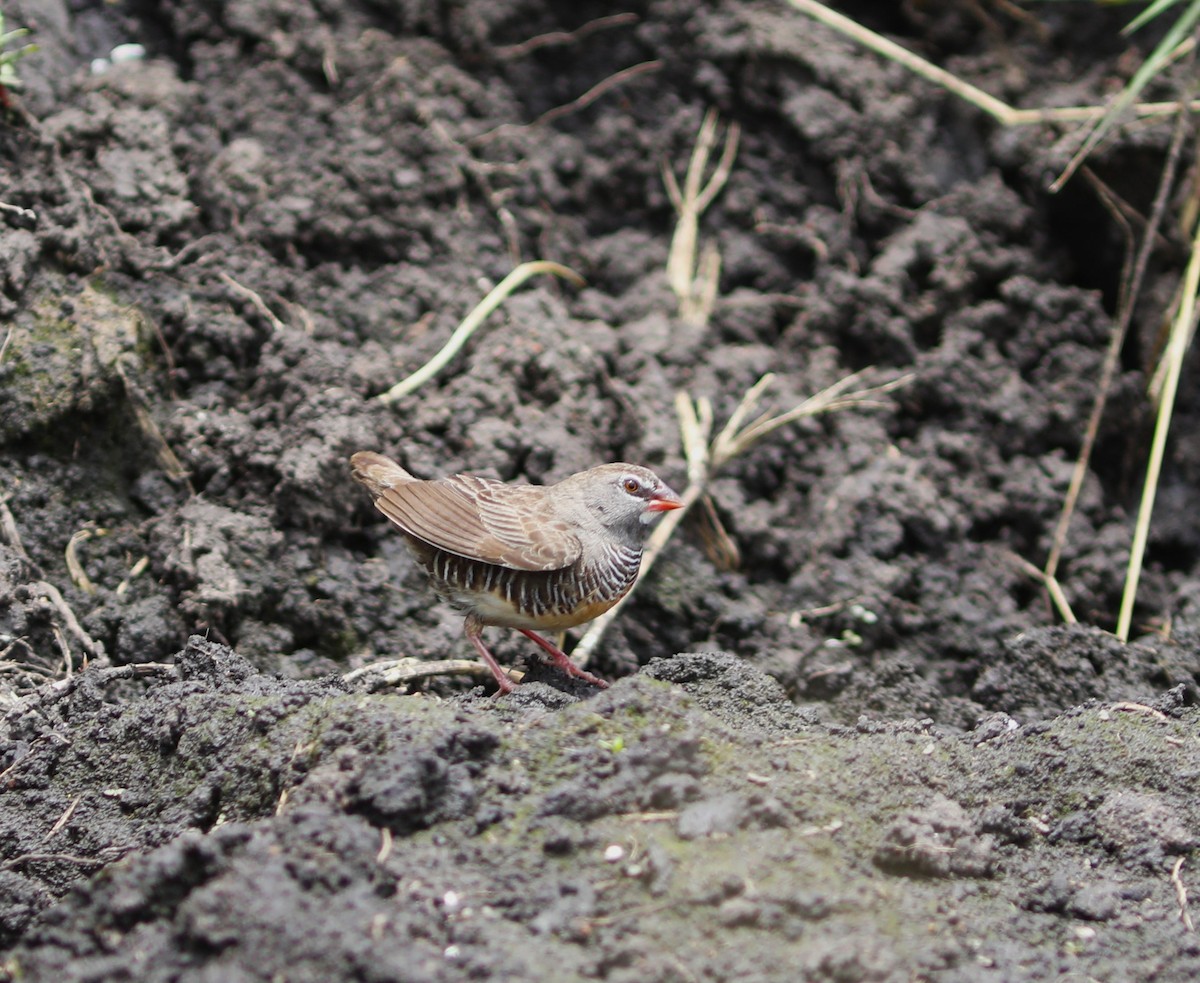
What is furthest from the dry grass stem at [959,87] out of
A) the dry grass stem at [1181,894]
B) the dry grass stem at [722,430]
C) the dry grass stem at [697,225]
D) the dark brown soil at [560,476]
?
the dry grass stem at [1181,894]

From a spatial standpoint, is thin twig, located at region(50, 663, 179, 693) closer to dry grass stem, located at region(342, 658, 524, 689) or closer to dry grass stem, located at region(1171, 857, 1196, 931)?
dry grass stem, located at region(342, 658, 524, 689)

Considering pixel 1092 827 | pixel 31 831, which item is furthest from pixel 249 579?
pixel 1092 827

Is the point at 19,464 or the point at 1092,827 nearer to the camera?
the point at 1092,827

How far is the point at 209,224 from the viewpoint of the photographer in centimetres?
603

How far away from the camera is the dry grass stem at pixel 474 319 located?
18.9 feet

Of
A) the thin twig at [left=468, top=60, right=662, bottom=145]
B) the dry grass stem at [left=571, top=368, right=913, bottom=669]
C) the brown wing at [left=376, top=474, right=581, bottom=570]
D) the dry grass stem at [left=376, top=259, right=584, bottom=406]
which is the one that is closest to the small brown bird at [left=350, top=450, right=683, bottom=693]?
the brown wing at [left=376, top=474, right=581, bottom=570]

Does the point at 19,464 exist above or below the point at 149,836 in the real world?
above

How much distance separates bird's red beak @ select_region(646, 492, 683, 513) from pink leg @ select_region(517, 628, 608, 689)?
74 centimetres

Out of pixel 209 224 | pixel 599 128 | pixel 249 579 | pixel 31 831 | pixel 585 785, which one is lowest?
pixel 31 831

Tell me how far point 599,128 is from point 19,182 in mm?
3383

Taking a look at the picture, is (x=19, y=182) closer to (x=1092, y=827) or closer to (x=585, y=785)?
(x=585, y=785)

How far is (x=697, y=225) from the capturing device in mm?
7262

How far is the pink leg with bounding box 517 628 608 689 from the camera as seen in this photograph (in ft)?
16.4

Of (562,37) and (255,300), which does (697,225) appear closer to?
(562,37)
